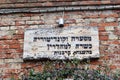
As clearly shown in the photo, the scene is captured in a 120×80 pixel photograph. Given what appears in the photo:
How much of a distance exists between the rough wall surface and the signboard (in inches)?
4.3

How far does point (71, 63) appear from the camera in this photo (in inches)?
196

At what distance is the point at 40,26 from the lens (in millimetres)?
5359

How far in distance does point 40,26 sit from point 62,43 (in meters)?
0.49

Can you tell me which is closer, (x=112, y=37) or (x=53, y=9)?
(x=112, y=37)

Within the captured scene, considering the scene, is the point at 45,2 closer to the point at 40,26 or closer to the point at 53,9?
the point at 53,9

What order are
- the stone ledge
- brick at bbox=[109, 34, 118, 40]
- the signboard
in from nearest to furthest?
the signboard < brick at bbox=[109, 34, 118, 40] < the stone ledge

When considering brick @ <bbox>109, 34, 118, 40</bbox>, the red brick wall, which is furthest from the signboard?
the red brick wall

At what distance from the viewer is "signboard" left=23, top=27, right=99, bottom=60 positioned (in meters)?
5.04

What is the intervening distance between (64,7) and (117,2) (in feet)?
2.78

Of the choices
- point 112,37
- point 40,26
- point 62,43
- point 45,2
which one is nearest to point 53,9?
point 45,2

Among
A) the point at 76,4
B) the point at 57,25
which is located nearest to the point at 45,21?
the point at 57,25

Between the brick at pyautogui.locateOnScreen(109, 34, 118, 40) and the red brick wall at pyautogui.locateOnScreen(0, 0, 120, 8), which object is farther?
the red brick wall at pyautogui.locateOnScreen(0, 0, 120, 8)

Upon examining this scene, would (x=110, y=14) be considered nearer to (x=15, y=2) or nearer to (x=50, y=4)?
(x=50, y=4)

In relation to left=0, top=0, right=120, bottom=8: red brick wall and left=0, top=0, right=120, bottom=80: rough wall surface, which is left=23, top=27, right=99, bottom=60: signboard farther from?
left=0, top=0, right=120, bottom=8: red brick wall
